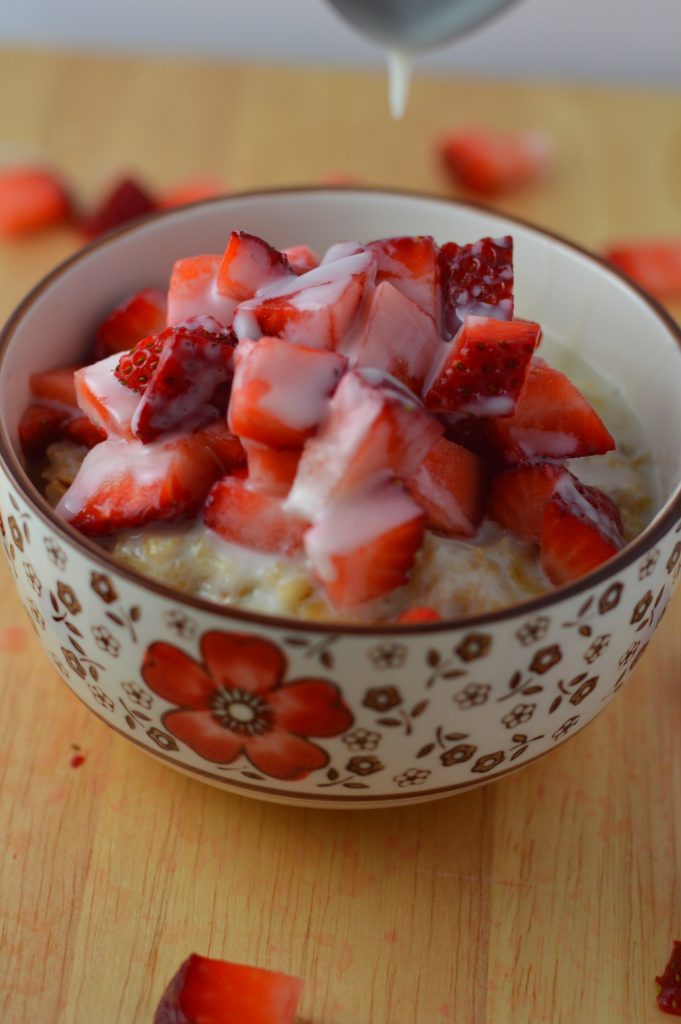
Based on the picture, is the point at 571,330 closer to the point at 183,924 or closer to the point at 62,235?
the point at 183,924

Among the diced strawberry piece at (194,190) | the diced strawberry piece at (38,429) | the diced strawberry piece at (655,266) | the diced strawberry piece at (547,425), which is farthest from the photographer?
the diced strawberry piece at (194,190)

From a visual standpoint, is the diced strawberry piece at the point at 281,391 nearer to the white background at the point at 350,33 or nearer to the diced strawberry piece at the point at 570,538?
the diced strawberry piece at the point at 570,538

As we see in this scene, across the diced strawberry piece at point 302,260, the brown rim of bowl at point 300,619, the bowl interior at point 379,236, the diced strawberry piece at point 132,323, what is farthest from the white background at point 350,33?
the brown rim of bowl at point 300,619

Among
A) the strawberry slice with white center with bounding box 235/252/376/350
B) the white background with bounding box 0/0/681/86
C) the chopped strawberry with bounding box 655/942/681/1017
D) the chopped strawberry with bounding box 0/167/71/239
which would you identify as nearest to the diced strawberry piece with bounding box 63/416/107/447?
the strawberry slice with white center with bounding box 235/252/376/350

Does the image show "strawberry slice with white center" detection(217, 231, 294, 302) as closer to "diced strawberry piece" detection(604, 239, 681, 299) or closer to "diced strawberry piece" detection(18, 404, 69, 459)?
"diced strawberry piece" detection(18, 404, 69, 459)

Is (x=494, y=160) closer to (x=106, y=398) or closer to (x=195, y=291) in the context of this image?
(x=195, y=291)

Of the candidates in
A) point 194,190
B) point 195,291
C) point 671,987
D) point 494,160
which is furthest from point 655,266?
point 671,987

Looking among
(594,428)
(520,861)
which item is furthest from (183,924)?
(594,428)
